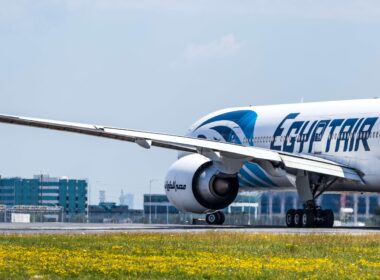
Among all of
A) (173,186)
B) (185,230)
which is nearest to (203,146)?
(185,230)

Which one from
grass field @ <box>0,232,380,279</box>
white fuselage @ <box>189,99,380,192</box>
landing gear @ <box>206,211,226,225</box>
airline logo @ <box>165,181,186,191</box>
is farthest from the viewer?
landing gear @ <box>206,211,226,225</box>

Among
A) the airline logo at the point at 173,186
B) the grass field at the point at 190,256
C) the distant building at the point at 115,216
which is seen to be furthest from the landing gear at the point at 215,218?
the distant building at the point at 115,216

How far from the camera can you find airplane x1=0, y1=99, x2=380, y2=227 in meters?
43.7

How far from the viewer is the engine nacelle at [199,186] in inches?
1891

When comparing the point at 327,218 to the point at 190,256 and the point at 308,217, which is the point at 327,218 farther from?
the point at 190,256

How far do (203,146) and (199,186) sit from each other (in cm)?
591

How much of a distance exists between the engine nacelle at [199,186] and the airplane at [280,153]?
4cm

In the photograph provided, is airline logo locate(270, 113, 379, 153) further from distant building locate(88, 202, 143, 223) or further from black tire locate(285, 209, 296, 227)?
distant building locate(88, 202, 143, 223)

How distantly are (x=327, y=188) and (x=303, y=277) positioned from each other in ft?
82.6

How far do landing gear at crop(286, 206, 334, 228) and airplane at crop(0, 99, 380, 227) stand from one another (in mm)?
35

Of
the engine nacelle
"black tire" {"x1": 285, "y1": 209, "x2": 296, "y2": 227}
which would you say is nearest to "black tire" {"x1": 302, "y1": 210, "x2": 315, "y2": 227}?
"black tire" {"x1": 285, "y1": 209, "x2": 296, "y2": 227}

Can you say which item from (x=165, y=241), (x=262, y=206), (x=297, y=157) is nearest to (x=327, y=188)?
(x=297, y=157)

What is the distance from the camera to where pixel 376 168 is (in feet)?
148

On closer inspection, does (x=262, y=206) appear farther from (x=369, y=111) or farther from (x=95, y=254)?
(x=95, y=254)
